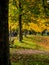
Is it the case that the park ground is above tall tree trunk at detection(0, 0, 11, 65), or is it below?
below

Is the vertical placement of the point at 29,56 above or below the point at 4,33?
below

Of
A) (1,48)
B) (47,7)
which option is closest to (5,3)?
A: (1,48)

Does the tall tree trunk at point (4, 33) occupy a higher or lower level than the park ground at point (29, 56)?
higher

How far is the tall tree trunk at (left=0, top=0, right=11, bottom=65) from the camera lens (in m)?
9.02

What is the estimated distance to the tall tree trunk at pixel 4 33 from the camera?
29.6 ft

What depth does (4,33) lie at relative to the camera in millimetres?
9094

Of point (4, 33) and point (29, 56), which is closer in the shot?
point (4, 33)

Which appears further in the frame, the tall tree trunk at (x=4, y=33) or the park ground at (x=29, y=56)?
the park ground at (x=29, y=56)

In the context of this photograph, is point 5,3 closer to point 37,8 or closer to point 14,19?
point 37,8

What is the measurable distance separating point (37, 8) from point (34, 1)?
4.63 meters

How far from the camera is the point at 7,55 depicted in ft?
30.2

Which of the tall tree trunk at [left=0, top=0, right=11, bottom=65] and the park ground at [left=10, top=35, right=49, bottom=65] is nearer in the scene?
the tall tree trunk at [left=0, top=0, right=11, bottom=65]

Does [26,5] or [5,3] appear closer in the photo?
[5,3]

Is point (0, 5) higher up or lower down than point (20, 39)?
higher up
